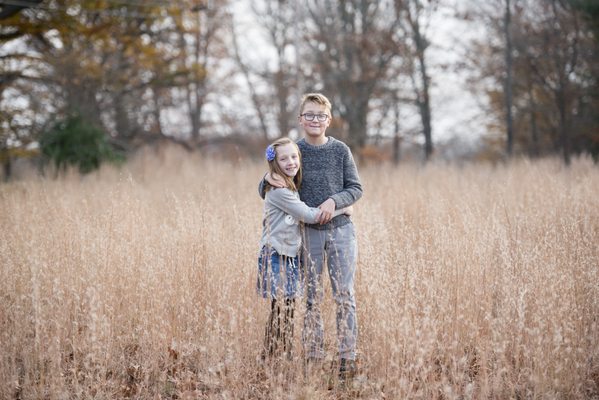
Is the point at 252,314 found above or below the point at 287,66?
below

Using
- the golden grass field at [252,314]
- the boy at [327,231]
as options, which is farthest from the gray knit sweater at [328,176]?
the golden grass field at [252,314]

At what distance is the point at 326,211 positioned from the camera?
3.12 m

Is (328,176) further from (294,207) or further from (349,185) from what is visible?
(294,207)

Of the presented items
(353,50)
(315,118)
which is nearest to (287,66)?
(353,50)

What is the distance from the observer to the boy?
3.17 m

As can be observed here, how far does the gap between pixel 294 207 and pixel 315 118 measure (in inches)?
24.0

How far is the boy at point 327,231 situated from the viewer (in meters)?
3.17

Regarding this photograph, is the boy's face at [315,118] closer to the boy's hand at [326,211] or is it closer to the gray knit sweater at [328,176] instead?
the gray knit sweater at [328,176]

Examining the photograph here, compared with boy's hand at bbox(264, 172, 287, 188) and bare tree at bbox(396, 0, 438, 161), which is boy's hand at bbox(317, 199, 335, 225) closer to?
boy's hand at bbox(264, 172, 287, 188)

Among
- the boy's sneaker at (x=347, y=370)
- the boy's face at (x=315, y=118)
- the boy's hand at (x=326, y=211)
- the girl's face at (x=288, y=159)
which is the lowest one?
the boy's sneaker at (x=347, y=370)

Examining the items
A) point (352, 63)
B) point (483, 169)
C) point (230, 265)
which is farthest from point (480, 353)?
point (352, 63)

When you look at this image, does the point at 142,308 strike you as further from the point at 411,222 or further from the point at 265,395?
the point at 411,222

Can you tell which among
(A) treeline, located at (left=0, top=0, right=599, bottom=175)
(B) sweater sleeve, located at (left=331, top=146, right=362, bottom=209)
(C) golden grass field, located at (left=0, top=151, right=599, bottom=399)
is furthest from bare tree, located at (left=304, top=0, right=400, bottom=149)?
(B) sweater sleeve, located at (left=331, top=146, right=362, bottom=209)

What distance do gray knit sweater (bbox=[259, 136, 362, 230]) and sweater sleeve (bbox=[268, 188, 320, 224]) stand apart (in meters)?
0.16
